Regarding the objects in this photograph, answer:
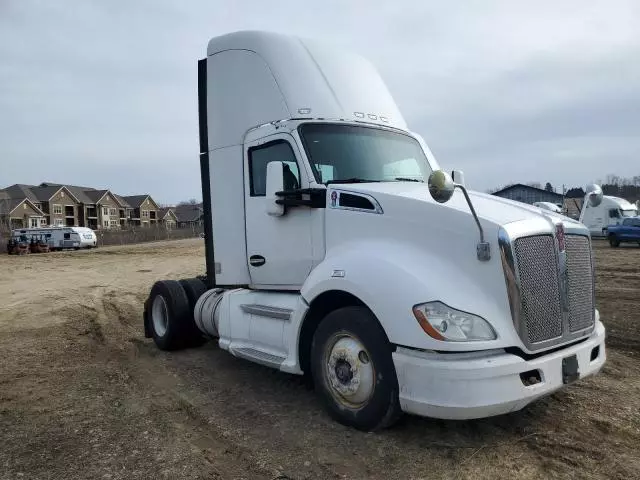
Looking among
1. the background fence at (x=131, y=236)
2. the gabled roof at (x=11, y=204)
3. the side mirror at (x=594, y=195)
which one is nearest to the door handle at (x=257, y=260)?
the side mirror at (x=594, y=195)

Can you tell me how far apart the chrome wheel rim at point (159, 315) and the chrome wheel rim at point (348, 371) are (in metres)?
3.75

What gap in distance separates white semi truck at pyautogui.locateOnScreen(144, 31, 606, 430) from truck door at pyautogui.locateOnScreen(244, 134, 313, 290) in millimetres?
18

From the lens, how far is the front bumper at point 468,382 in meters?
3.63

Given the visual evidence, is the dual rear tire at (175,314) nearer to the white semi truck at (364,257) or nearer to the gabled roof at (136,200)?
the white semi truck at (364,257)

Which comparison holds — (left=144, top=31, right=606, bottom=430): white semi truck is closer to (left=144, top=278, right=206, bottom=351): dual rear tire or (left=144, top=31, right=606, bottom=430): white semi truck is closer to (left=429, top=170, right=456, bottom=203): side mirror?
(left=429, top=170, right=456, bottom=203): side mirror

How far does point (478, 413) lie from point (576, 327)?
1285 millimetres

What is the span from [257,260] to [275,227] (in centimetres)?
Answer: 51

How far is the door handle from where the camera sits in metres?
5.74

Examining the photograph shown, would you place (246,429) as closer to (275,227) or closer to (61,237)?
(275,227)

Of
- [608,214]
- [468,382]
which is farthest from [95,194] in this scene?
[468,382]

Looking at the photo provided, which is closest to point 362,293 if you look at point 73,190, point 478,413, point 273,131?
point 478,413

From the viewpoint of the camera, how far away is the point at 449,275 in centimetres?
399

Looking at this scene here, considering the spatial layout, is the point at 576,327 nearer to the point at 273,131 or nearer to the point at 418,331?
the point at 418,331

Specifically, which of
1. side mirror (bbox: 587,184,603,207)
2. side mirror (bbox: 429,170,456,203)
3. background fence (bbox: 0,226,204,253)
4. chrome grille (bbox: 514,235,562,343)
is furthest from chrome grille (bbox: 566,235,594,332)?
background fence (bbox: 0,226,204,253)
